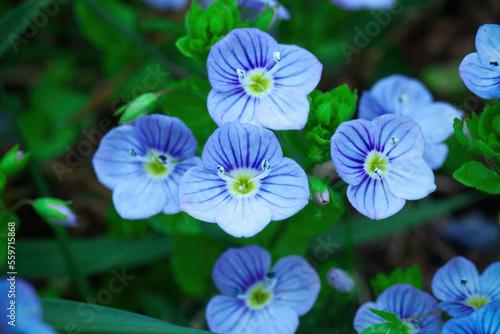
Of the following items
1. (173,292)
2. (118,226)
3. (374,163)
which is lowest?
(173,292)

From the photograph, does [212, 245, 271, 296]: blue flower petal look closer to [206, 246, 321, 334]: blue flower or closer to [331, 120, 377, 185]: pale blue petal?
[206, 246, 321, 334]: blue flower

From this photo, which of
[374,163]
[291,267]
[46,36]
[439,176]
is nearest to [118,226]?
[291,267]

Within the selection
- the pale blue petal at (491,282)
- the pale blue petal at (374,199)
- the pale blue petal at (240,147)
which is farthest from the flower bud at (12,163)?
the pale blue petal at (491,282)

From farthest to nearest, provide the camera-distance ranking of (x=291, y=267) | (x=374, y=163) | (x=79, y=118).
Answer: (x=79, y=118) → (x=291, y=267) → (x=374, y=163)

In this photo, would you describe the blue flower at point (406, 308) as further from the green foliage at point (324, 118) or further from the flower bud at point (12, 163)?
the flower bud at point (12, 163)

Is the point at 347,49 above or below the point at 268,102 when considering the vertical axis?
above

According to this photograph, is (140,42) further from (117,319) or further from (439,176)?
(439,176)

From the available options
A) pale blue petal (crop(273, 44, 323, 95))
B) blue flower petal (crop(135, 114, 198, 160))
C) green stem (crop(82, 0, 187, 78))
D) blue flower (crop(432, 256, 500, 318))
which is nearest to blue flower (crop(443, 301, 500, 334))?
blue flower (crop(432, 256, 500, 318))
